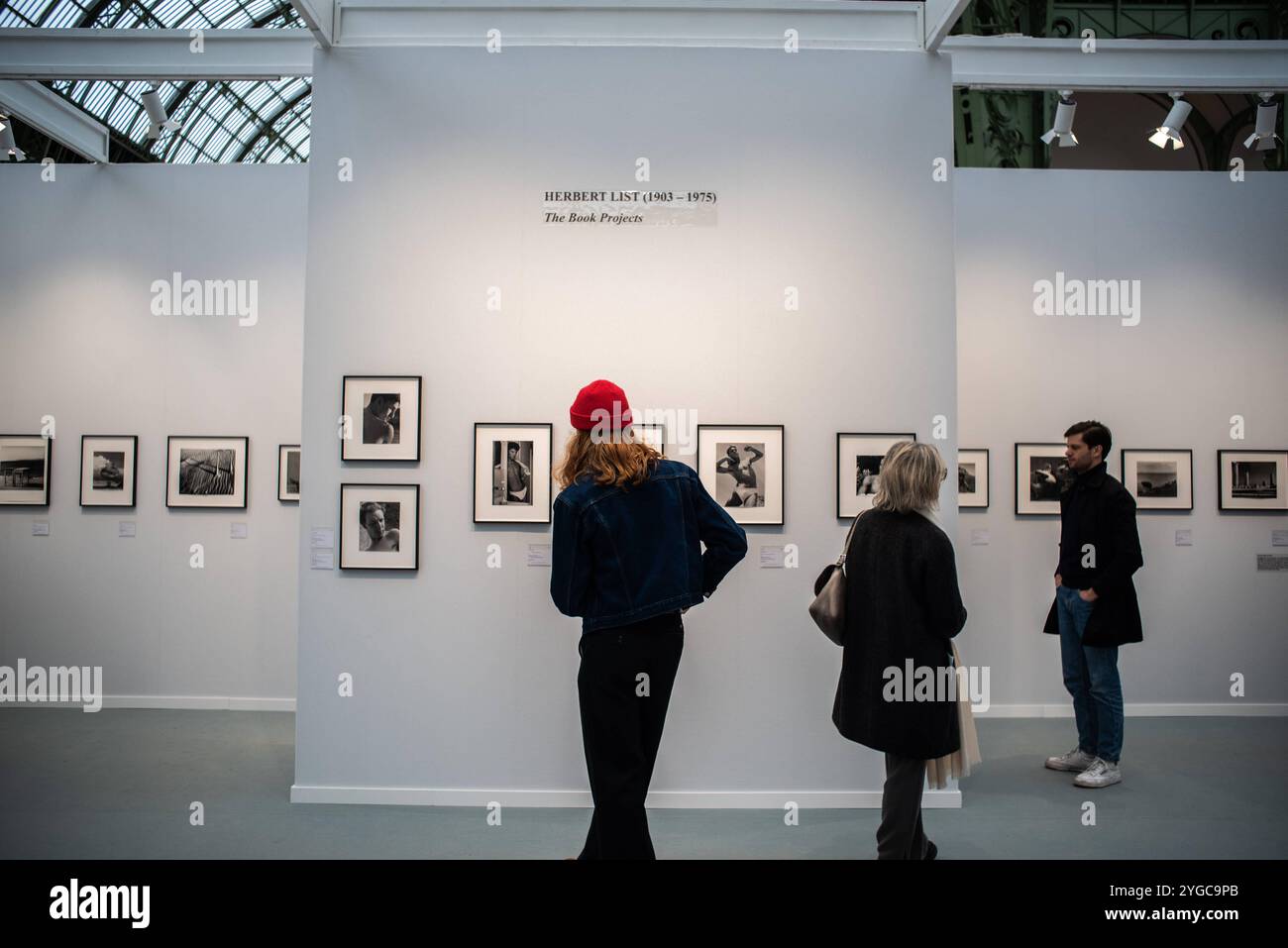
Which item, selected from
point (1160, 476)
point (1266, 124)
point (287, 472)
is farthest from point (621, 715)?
point (1266, 124)

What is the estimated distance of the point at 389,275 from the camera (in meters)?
5.50

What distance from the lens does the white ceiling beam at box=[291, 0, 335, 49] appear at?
16.7ft

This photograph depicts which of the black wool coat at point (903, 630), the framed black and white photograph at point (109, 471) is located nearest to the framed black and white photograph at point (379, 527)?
the black wool coat at point (903, 630)

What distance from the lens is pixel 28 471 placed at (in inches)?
319

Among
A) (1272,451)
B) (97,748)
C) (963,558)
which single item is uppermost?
(1272,451)

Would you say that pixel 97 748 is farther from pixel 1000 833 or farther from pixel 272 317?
pixel 1000 833

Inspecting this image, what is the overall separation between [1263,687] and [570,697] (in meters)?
6.74

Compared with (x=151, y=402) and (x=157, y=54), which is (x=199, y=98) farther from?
(x=157, y=54)

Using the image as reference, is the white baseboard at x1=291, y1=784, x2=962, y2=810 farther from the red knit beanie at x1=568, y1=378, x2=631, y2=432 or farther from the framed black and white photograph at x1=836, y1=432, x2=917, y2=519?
the red knit beanie at x1=568, y1=378, x2=631, y2=432

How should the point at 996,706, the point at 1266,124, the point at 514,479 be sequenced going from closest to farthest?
1. the point at 514,479
2. the point at 1266,124
3. the point at 996,706

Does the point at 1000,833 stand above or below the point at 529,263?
below

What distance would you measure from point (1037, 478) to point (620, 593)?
5801 millimetres
